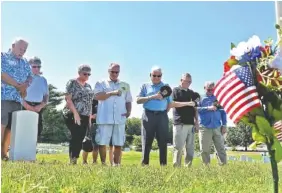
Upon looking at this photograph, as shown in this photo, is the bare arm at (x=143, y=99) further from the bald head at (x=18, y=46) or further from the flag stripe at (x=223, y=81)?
the flag stripe at (x=223, y=81)

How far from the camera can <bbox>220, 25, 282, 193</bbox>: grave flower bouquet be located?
211 cm

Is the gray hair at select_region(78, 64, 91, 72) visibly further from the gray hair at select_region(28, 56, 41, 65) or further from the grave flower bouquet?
the grave flower bouquet

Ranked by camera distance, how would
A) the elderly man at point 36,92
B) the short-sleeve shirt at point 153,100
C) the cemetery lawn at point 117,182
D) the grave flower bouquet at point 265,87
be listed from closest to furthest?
1. the grave flower bouquet at point 265,87
2. the cemetery lawn at point 117,182
3. the short-sleeve shirt at point 153,100
4. the elderly man at point 36,92

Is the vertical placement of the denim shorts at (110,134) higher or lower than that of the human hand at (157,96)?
lower

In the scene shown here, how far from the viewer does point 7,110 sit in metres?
6.12

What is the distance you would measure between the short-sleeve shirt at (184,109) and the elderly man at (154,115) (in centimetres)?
48

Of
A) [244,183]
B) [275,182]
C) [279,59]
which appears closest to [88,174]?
[244,183]

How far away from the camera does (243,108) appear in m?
2.12

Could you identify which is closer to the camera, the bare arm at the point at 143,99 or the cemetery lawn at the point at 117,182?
the cemetery lawn at the point at 117,182

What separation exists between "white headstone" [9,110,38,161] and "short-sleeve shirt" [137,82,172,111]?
174 centimetres

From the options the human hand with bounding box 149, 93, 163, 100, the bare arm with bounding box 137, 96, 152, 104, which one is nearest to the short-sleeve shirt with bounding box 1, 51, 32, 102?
the bare arm with bounding box 137, 96, 152, 104

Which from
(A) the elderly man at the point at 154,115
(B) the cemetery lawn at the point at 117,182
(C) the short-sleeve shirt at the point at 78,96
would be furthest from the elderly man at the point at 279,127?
(C) the short-sleeve shirt at the point at 78,96

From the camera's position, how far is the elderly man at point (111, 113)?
6395 millimetres

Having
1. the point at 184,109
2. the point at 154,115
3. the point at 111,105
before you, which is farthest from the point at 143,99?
the point at 184,109
